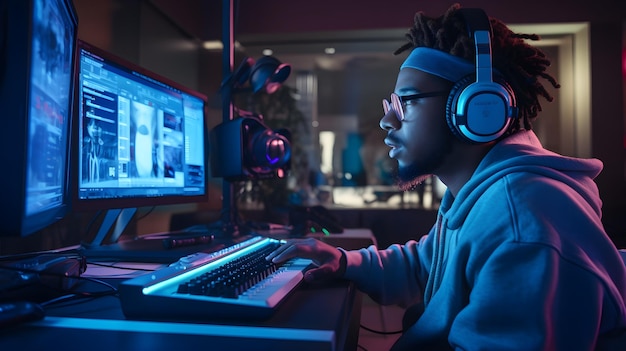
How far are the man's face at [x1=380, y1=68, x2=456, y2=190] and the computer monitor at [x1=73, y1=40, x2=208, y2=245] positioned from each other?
63 centimetres

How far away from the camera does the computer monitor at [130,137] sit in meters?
0.94

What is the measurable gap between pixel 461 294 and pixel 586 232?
0.69ft

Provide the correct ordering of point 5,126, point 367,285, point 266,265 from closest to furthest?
point 5,126
point 266,265
point 367,285

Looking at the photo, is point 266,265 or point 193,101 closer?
point 266,265

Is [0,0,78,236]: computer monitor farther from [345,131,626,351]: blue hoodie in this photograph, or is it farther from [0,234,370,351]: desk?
[345,131,626,351]: blue hoodie

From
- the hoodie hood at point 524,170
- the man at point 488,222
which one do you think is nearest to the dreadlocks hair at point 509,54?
the man at point 488,222

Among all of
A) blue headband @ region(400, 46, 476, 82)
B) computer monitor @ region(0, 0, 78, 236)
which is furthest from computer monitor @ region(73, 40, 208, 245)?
blue headband @ region(400, 46, 476, 82)

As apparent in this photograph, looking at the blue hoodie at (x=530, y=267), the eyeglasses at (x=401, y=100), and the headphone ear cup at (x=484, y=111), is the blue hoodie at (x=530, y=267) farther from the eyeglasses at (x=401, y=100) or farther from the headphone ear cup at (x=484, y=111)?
the eyeglasses at (x=401, y=100)

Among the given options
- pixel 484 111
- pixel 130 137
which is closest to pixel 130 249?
pixel 130 137

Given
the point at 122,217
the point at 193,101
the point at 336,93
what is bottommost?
the point at 122,217

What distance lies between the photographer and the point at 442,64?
0.93 meters

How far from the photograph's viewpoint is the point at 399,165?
100 cm

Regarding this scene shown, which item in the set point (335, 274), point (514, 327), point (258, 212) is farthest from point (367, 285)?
point (258, 212)

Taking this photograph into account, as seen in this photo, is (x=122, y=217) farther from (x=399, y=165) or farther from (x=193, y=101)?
(x=399, y=165)
